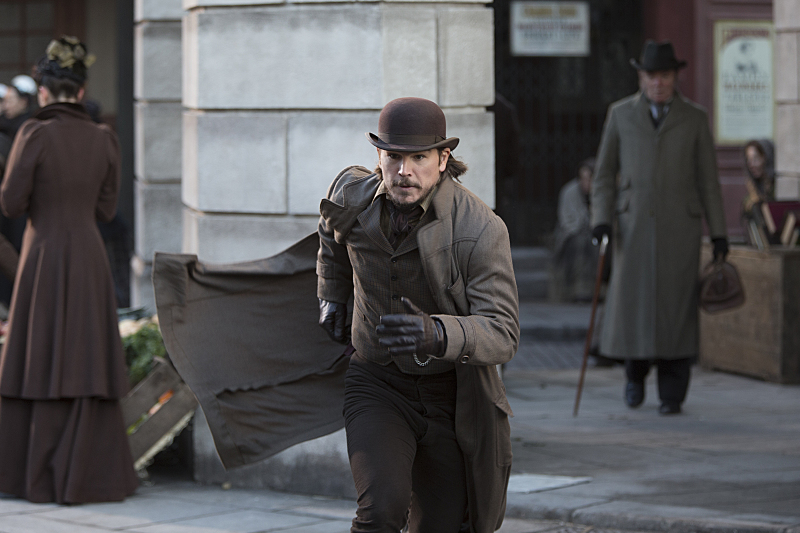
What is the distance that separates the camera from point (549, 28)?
15.3 meters

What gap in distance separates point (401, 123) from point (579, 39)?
11.9 m

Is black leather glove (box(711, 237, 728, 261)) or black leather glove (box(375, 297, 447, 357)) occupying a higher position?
black leather glove (box(711, 237, 728, 261))

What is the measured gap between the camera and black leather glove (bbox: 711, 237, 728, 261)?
311 inches

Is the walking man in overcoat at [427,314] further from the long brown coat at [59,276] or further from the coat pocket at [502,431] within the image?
the long brown coat at [59,276]

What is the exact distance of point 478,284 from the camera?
400 centimetres

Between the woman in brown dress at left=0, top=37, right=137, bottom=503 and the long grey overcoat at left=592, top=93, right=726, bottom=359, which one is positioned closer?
the woman in brown dress at left=0, top=37, right=137, bottom=503

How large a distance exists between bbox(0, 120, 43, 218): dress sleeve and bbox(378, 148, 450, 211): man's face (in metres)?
2.65

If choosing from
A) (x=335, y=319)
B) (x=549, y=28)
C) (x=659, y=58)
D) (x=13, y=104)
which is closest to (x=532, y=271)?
(x=549, y=28)

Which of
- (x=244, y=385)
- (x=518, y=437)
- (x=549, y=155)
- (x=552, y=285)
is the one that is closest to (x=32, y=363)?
(x=244, y=385)

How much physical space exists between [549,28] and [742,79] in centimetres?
244

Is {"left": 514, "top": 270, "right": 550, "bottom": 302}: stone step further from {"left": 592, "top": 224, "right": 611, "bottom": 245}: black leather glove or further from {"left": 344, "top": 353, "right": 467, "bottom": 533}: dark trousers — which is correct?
{"left": 344, "top": 353, "right": 467, "bottom": 533}: dark trousers

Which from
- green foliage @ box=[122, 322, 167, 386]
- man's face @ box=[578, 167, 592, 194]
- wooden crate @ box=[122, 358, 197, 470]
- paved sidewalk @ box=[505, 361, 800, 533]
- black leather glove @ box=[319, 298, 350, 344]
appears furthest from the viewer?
man's face @ box=[578, 167, 592, 194]

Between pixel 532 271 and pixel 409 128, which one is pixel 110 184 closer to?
pixel 409 128

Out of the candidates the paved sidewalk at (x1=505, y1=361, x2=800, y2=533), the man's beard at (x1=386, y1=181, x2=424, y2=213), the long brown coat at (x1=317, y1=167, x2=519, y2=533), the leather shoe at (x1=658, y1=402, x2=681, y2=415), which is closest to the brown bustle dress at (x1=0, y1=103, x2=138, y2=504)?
the paved sidewalk at (x1=505, y1=361, x2=800, y2=533)
